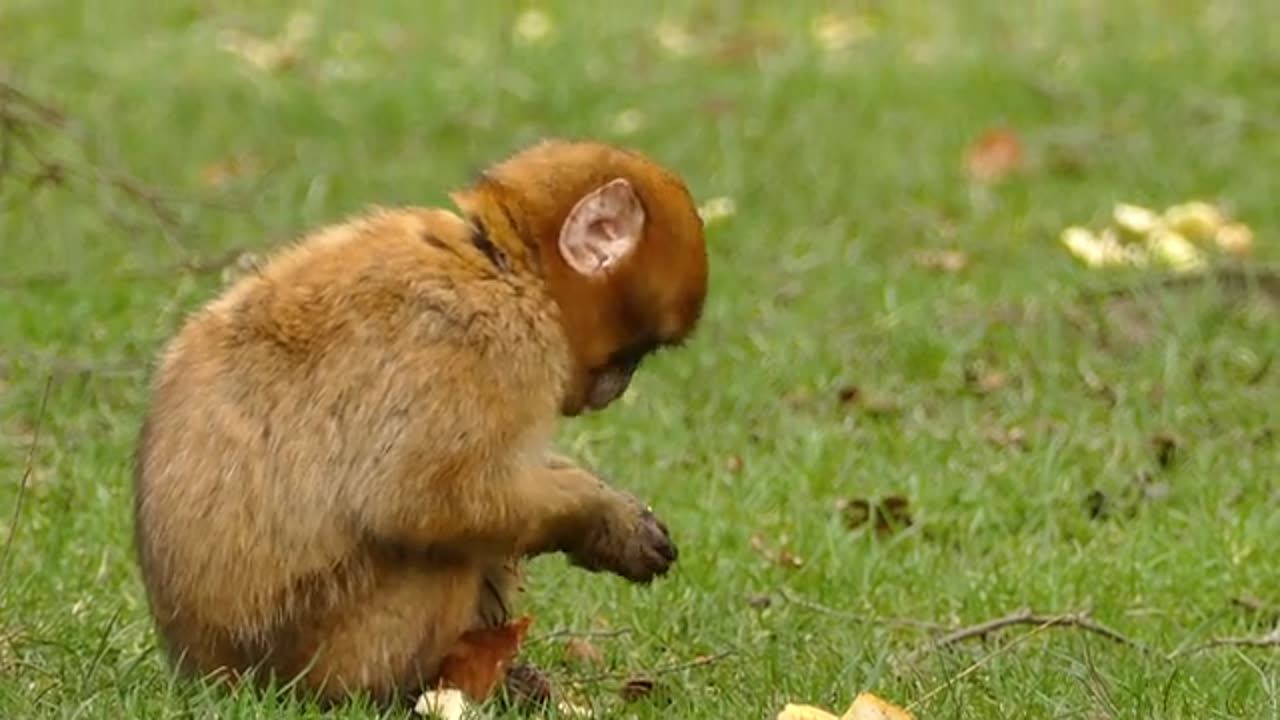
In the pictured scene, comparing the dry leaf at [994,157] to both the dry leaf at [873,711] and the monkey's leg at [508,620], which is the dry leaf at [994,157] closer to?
the monkey's leg at [508,620]

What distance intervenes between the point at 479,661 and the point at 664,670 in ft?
1.68

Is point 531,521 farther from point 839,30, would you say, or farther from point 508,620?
point 839,30

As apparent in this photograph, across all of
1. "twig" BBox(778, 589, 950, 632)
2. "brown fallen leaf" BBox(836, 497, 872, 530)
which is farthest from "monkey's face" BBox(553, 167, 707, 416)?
"brown fallen leaf" BBox(836, 497, 872, 530)

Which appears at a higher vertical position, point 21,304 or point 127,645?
point 127,645

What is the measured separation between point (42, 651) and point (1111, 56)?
767 centimetres

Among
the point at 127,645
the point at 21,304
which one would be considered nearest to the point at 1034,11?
the point at 21,304

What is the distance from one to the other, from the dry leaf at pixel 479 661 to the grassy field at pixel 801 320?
0.21m

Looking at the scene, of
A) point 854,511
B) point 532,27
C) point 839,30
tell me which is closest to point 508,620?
point 854,511

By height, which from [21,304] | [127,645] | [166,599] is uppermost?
[166,599]

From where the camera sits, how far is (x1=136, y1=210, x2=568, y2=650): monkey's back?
4434 mm

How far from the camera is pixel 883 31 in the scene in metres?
12.9

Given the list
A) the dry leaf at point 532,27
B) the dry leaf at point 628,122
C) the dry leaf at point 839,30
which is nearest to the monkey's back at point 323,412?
the dry leaf at point 628,122

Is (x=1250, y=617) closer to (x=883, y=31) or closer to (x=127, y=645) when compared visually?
(x=127, y=645)

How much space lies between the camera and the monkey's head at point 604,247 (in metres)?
4.68
